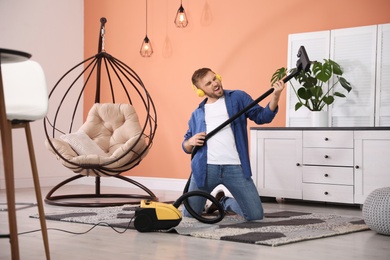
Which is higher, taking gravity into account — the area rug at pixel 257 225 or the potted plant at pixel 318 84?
the potted plant at pixel 318 84

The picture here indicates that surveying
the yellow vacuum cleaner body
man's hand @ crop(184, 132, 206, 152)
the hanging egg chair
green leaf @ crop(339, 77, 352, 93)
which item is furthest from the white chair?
green leaf @ crop(339, 77, 352, 93)

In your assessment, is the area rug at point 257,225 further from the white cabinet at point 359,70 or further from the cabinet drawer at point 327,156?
→ the white cabinet at point 359,70

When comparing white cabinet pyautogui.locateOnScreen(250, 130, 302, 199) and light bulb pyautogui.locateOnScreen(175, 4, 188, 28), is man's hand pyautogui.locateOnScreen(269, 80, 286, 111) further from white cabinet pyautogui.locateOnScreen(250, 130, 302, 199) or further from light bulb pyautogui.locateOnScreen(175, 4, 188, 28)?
light bulb pyautogui.locateOnScreen(175, 4, 188, 28)

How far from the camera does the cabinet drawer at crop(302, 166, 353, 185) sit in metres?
4.88

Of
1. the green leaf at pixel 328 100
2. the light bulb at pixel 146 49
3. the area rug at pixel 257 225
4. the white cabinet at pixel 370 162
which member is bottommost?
the area rug at pixel 257 225

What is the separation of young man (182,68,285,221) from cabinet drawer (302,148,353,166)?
4.21ft

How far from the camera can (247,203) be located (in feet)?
12.5

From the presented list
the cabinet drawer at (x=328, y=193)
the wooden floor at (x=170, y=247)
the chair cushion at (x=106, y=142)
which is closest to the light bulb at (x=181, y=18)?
the chair cushion at (x=106, y=142)

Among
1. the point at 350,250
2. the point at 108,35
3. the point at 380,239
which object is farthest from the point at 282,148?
the point at 108,35

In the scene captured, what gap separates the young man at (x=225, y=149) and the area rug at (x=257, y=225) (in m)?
0.14

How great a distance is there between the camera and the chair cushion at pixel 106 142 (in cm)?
495

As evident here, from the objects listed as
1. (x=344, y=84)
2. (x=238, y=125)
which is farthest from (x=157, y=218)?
(x=344, y=84)

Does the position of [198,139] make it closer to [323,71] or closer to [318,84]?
[323,71]

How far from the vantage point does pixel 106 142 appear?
5539 millimetres
